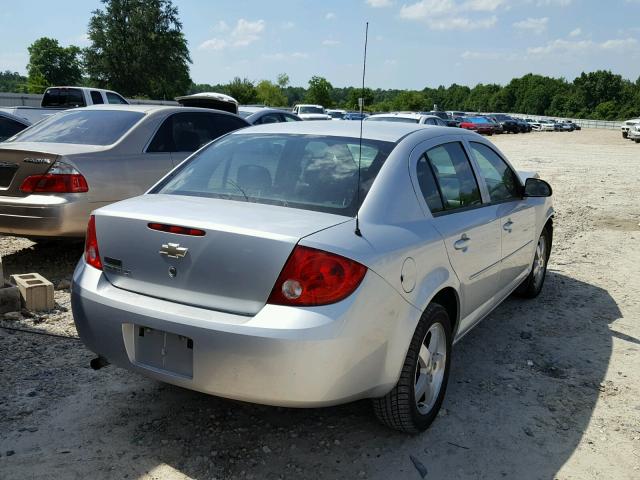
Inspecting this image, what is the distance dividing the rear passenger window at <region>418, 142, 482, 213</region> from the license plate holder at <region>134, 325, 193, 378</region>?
5.05 ft

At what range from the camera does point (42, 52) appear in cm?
9881

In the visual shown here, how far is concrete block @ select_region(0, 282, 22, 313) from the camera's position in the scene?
4.59 m

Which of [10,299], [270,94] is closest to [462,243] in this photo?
[10,299]

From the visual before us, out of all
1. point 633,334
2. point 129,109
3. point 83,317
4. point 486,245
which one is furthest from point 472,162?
point 129,109

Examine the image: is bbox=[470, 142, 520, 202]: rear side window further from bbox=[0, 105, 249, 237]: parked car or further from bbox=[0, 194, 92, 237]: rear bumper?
bbox=[0, 194, 92, 237]: rear bumper

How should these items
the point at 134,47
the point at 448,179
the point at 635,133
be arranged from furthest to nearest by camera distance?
the point at 134,47, the point at 635,133, the point at 448,179

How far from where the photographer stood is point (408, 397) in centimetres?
296

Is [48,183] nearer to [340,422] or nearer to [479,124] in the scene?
[340,422]

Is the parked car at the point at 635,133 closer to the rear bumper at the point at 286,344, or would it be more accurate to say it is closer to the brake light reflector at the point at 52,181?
the brake light reflector at the point at 52,181

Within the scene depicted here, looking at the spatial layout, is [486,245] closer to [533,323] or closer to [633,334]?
[533,323]

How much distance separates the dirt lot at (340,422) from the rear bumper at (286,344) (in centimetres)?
46

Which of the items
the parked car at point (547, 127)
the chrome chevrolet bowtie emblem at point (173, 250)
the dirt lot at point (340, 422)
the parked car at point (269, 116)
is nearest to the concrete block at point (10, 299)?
the dirt lot at point (340, 422)

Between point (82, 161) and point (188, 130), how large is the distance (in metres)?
1.59

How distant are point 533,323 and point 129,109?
188 inches
